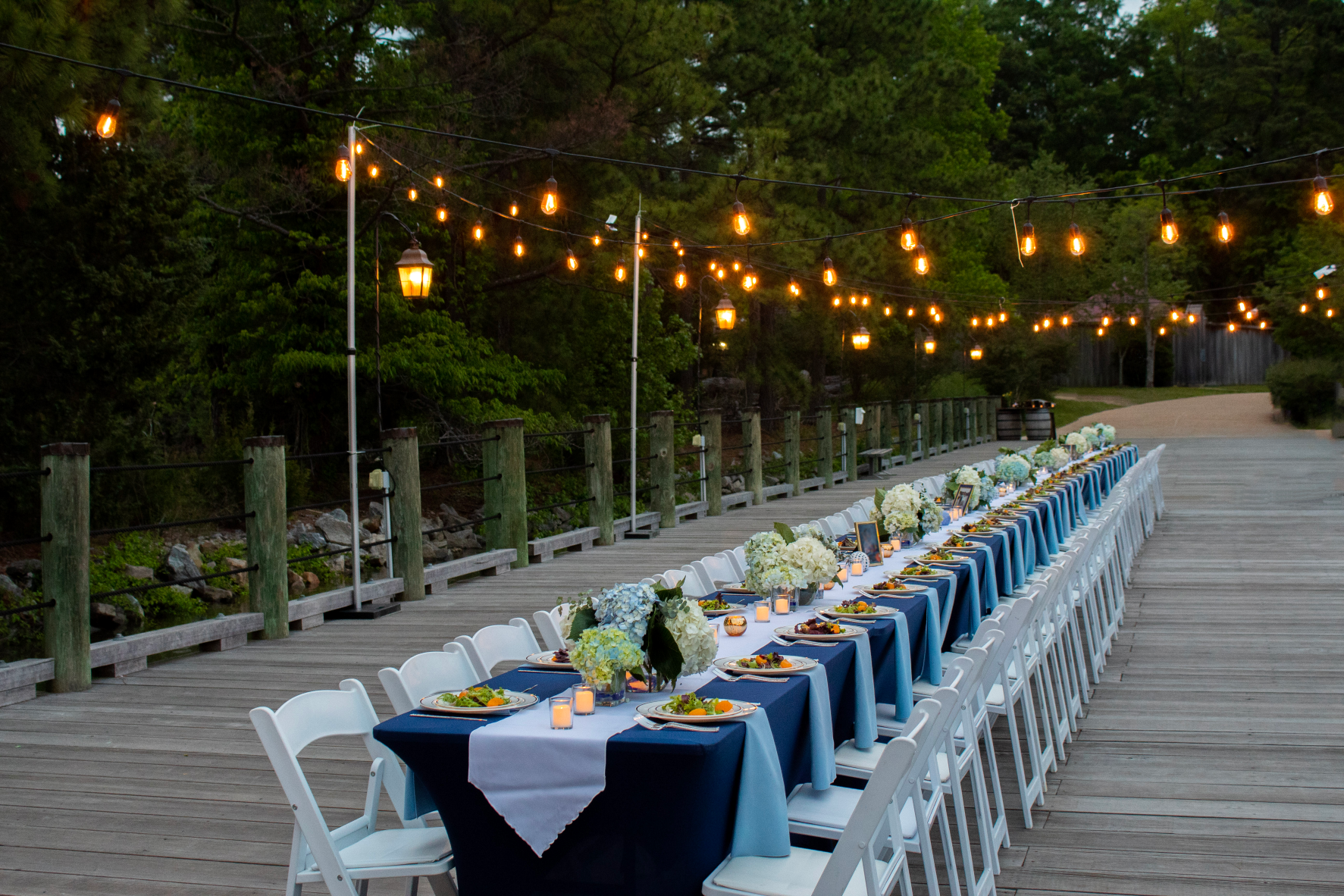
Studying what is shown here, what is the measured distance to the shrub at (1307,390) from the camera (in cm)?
3145

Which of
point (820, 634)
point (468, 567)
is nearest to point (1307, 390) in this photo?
point (468, 567)

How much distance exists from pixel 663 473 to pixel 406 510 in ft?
17.0

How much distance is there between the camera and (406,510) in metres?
9.52

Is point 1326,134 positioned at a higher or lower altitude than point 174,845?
higher

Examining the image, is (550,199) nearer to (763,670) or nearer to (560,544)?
(560,544)

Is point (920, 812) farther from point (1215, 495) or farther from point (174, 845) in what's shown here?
point (1215, 495)

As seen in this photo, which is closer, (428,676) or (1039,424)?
(428,676)

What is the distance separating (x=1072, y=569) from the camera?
246 inches

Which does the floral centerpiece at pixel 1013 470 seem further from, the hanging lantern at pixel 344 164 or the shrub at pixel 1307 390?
the shrub at pixel 1307 390

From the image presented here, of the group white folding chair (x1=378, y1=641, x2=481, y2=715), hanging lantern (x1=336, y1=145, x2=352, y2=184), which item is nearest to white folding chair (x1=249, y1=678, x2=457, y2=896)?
white folding chair (x1=378, y1=641, x2=481, y2=715)

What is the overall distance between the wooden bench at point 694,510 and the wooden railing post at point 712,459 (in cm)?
6

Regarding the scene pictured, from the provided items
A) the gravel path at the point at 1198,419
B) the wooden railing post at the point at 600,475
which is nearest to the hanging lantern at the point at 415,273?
the wooden railing post at the point at 600,475

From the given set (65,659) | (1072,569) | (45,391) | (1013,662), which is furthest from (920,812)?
(45,391)

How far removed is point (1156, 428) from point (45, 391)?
2674 cm
